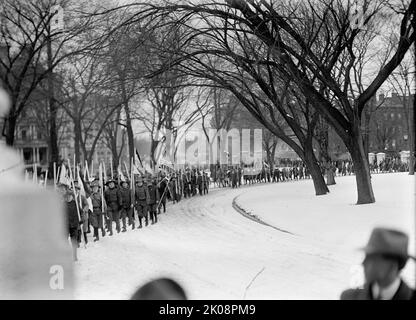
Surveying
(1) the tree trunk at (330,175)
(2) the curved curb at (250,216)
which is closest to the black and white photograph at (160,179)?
(2) the curved curb at (250,216)

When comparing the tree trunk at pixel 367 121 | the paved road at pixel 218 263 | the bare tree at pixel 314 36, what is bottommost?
the paved road at pixel 218 263

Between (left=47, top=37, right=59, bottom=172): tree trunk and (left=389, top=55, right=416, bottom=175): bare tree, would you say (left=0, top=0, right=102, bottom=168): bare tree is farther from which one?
(left=389, top=55, right=416, bottom=175): bare tree

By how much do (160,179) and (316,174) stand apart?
4.59 m

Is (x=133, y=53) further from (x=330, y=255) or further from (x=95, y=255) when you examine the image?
(x=330, y=255)

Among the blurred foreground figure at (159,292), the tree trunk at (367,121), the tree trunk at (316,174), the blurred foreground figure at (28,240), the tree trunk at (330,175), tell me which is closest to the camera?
the blurred foreground figure at (159,292)

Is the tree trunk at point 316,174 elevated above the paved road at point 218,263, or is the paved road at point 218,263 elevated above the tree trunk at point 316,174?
the tree trunk at point 316,174

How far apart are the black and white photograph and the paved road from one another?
0.03m

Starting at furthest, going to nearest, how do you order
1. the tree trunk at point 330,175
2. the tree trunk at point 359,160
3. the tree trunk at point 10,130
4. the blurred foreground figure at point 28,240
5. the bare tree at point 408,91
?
the tree trunk at point 330,175, the tree trunk at point 359,160, the bare tree at point 408,91, the tree trunk at point 10,130, the blurred foreground figure at point 28,240

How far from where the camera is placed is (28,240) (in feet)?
20.9

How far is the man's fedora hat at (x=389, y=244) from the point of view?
5.73ft

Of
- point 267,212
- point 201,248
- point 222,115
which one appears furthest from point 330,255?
point 222,115

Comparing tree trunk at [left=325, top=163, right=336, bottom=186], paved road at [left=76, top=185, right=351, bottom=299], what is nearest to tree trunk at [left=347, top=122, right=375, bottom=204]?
paved road at [left=76, top=185, right=351, bottom=299]

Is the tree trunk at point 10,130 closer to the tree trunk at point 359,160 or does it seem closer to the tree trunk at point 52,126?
the tree trunk at point 52,126

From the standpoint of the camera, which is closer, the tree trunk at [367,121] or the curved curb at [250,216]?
the curved curb at [250,216]
